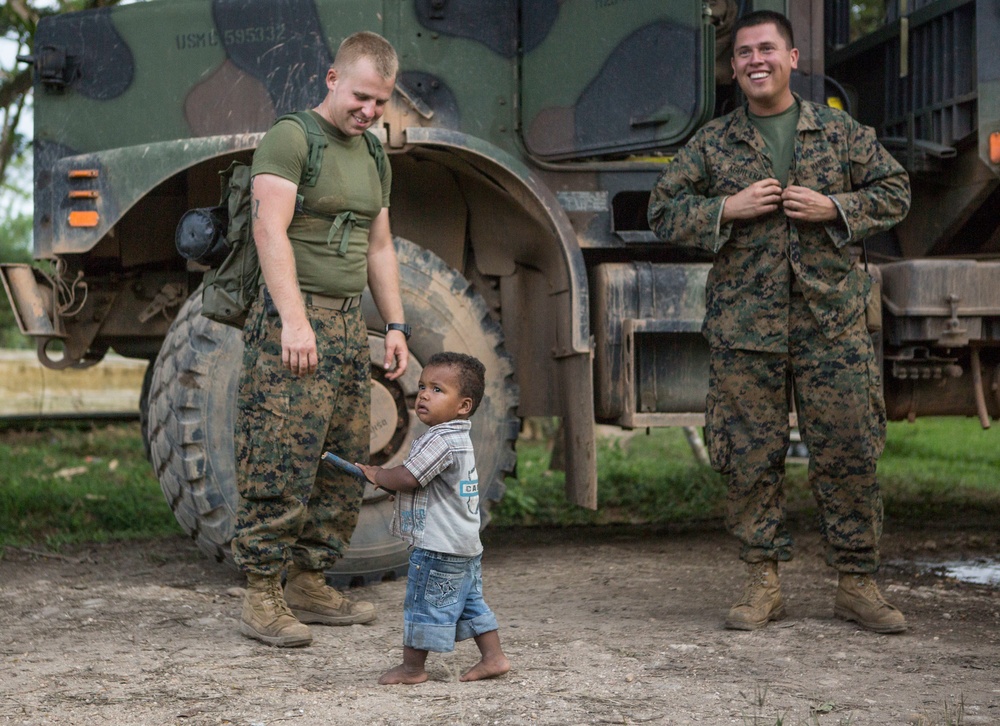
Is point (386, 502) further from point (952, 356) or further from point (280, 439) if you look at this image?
point (952, 356)

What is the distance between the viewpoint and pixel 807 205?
3.28m

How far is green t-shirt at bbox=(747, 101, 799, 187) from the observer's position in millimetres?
3396

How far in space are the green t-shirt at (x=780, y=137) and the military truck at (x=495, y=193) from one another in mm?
657

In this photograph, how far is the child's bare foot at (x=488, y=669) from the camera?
284cm

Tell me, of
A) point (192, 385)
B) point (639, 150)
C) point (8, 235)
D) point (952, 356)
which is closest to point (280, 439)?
point (192, 385)

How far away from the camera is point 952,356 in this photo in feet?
14.0

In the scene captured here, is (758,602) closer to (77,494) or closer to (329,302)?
(329,302)

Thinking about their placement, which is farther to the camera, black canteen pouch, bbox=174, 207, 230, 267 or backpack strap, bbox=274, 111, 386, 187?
black canteen pouch, bbox=174, 207, 230, 267

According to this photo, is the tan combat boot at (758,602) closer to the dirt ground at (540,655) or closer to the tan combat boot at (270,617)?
the dirt ground at (540,655)

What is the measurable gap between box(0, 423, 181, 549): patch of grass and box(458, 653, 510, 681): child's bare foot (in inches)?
105

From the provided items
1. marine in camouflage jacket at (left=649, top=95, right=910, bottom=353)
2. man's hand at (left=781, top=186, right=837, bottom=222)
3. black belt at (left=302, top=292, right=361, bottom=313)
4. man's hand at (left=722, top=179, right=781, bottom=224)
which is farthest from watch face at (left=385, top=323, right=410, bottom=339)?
man's hand at (left=781, top=186, right=837, bottom=222)

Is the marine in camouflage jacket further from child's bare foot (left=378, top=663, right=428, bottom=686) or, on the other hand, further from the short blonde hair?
child's bare foot (left=378, top=663, right=428, bottom=686)

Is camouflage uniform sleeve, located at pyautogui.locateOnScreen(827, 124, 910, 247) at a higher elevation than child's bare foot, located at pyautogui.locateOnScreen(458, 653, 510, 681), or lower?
higher

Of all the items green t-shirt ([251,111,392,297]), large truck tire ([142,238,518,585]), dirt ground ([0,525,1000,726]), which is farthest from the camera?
large truck tire ([142,238,518,585])
